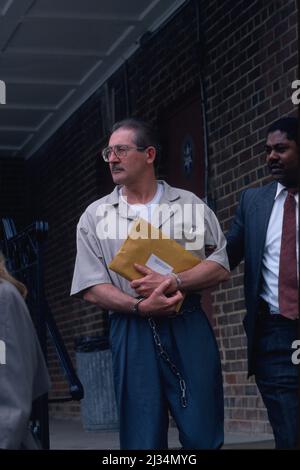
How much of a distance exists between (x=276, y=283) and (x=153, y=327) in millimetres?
580

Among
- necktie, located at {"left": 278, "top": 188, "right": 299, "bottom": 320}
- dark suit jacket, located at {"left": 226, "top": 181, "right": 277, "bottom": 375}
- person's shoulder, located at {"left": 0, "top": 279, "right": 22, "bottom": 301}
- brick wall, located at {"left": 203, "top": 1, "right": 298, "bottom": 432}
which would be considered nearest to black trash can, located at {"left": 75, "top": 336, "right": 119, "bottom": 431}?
brick wall, located at {"left": 203, "top": 1, "right": 298, "bottom": 432}

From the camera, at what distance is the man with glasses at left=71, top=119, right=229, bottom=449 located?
4590 millimetres

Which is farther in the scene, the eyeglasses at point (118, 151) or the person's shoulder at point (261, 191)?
the person's shoulder at point (261, 191)

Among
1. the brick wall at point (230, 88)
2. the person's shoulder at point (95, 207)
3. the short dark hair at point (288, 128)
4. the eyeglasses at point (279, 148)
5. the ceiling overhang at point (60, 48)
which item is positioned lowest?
the person's shoulder at point (95, 207)

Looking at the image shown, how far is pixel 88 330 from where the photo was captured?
520 inches

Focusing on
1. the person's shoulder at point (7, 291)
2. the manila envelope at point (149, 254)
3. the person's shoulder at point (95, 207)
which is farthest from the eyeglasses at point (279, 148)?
the person's shoulder at point (7, 291)

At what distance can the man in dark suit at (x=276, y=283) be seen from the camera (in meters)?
4.74

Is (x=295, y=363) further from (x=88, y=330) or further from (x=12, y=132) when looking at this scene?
(x=12, y=132)

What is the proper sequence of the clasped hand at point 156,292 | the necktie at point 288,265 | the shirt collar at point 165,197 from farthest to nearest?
the shirt collar at point 165,197 → the necktie at point 288,265 → the clasped hand at point 156,292

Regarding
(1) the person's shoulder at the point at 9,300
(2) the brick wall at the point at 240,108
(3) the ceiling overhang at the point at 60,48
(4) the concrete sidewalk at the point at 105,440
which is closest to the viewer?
(1) the person's shoulder at the point at 9,300

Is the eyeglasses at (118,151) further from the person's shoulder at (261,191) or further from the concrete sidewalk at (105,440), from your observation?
the concrete sidewalk at (105,440)

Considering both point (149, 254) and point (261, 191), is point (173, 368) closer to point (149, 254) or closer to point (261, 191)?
point (149, 254)

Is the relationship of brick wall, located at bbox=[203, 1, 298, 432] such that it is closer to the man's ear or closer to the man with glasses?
the man's ear
